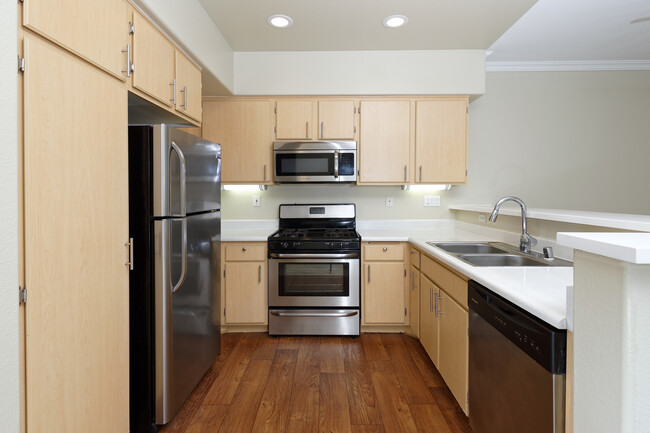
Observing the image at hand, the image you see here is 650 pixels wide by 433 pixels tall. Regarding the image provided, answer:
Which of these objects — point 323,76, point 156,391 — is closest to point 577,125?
point 323,76

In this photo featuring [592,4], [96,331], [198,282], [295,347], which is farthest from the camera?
[295,347]

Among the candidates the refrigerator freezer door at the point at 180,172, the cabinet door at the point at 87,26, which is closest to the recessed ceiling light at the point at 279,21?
the refrigerator freezer door at the point at 180,172

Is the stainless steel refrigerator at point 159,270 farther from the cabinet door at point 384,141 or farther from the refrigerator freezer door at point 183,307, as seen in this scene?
the cabinet door at point 384,141

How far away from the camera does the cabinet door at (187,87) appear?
2102 millimetres

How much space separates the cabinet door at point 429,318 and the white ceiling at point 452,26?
1924 mm

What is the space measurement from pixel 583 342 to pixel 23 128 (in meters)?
1.62

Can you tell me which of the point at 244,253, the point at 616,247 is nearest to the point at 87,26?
the point at 616,247

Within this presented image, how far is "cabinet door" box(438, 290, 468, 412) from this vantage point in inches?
70.6

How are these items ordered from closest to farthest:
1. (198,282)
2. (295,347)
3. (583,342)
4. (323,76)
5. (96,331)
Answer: (583,342) → (96,331) → (198,282) → (295,347) → (323,76)

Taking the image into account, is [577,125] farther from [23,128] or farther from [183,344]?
[23,128]

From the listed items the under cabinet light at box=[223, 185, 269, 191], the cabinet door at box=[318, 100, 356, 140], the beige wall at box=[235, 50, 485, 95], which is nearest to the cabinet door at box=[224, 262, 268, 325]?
the under cabinet light at box=[223, 185, 269, 191]

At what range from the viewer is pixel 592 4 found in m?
2.53

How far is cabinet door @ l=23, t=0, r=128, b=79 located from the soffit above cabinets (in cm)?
107

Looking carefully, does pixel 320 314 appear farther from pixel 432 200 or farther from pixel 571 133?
pixel 571 133
